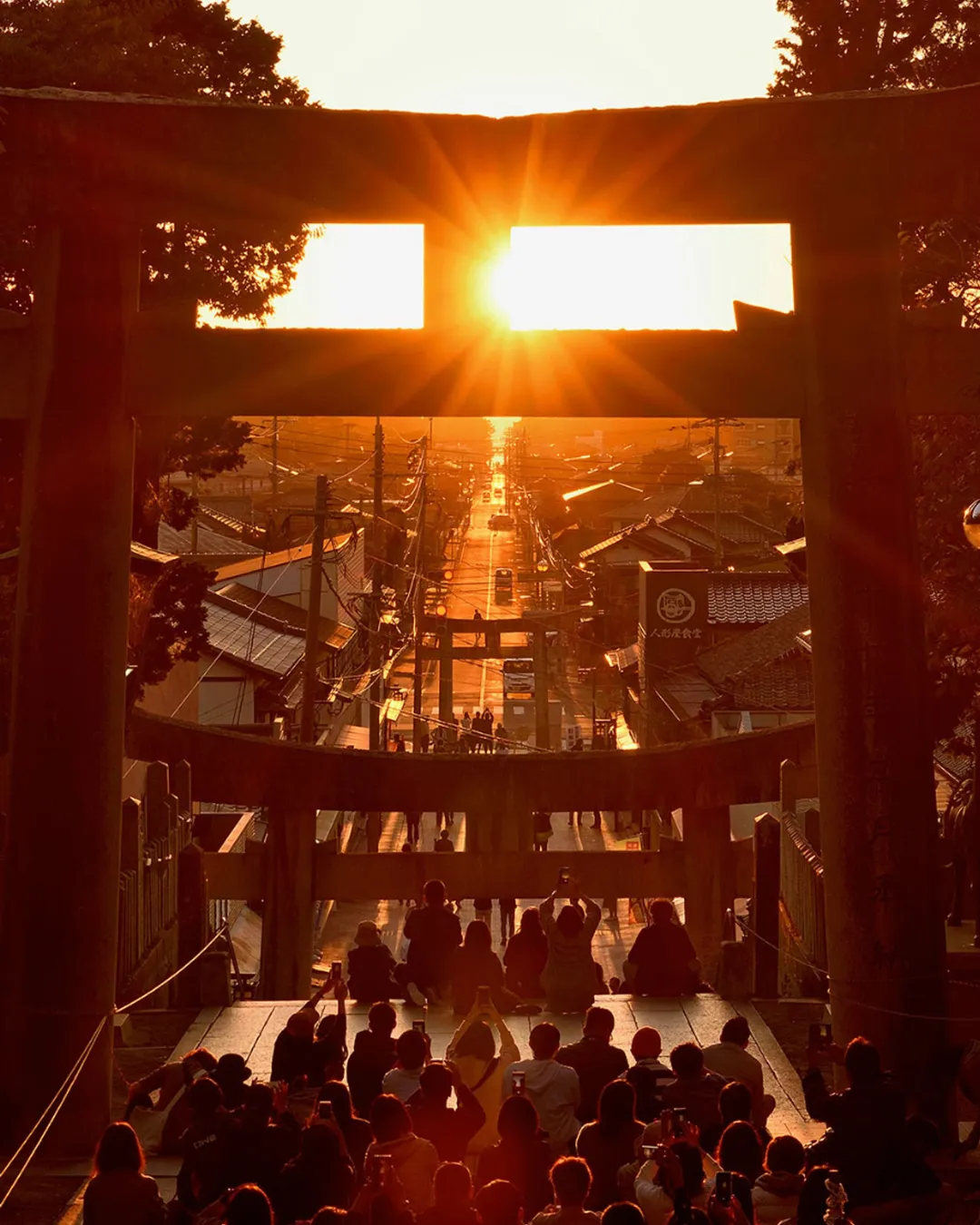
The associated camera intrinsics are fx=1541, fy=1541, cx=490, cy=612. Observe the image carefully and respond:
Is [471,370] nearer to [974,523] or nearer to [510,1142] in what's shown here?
[974,523]

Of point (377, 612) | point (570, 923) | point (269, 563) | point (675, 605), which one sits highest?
point (269, 563)

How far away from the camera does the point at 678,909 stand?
29078 mm

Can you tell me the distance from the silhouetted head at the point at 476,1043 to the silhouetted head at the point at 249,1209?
3264 millimetres

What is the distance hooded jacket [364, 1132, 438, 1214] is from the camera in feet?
22.9

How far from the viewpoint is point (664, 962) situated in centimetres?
1338

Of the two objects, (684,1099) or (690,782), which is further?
(690,782)

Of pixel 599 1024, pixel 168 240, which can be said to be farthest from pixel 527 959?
pixel 168 240

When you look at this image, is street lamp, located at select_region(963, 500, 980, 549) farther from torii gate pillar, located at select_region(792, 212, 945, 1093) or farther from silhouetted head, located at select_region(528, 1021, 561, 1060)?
silhouetted head, located at select_region(528, 1021, 561, 1060)

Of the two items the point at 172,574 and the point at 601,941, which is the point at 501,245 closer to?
the point at 172,574

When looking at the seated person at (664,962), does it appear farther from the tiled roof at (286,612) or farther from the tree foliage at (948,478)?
the tiled roof at (286,612)

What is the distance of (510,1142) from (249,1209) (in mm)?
1754

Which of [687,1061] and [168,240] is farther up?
[168,240]

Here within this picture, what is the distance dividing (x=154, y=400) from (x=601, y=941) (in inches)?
861

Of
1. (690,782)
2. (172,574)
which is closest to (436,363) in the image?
(690,782)
